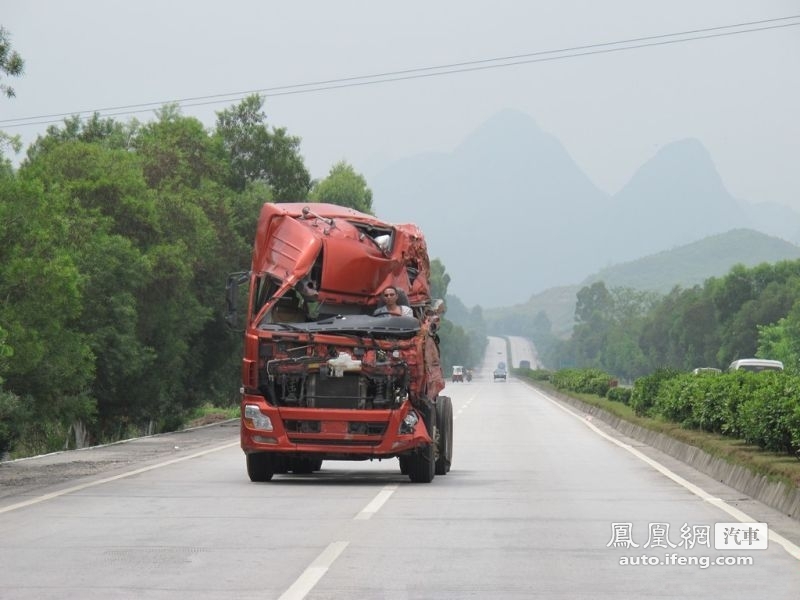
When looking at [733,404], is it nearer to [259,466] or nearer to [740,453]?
[740,453]

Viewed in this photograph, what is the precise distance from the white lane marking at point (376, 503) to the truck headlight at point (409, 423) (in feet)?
2.44

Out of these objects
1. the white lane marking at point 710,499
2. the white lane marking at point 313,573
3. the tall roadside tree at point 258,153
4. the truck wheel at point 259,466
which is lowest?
the white lane marking at point 313,573

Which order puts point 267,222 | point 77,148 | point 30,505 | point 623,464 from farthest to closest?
point 77,148, point 623,464, point 267,222, point 30,505

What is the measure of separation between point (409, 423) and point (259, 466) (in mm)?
2329

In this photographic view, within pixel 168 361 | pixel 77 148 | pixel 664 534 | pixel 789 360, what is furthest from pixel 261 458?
pixel 789 360

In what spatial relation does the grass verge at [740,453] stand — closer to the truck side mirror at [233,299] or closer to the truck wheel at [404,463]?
the truck wheel at [404,463]

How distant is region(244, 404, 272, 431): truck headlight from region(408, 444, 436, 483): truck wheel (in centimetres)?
200

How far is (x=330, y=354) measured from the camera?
1909 cm

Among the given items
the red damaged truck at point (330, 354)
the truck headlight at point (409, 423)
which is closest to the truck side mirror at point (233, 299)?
the red damaged truck at point (330, 354)

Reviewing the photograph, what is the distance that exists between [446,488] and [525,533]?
5596 millimetres

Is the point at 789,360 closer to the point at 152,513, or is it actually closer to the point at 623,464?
the point at 623,464

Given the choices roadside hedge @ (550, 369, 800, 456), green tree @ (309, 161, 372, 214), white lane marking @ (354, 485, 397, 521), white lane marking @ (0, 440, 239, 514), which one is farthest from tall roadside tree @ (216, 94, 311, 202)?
white lane marking @ (354, 485, 397, 521)

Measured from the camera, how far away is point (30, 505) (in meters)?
16.6

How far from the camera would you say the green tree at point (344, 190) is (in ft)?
320
